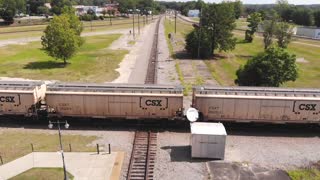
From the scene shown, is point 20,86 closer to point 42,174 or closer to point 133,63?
point 42,174

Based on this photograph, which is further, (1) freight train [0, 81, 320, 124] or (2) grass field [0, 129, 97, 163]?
(1) freight train [0, 81, 320, 124]

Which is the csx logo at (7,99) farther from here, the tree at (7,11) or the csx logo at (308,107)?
the tree at (7,11)

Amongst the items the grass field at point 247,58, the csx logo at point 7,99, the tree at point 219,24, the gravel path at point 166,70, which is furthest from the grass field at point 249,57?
the csx logo at point 7,99

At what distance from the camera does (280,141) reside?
31.0 meters

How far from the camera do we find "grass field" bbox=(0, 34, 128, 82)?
54.6 metres

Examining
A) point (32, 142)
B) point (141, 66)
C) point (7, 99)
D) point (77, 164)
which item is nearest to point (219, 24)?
point (141, 66)

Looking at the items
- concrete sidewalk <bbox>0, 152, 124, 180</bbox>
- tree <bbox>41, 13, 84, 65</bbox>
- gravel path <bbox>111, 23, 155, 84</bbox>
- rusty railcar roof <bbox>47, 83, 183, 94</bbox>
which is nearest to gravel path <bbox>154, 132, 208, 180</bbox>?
concrete sidewalk <bbox>0, 152, 124, 180</bbox>

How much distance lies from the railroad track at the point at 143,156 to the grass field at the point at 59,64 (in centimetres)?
2346

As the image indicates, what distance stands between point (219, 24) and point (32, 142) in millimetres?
55798

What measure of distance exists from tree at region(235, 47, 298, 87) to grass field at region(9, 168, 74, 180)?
1098 inches

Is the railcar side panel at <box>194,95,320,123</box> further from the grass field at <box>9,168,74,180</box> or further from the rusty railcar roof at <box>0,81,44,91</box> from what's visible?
the rusty railcar roof at <box>0,81,44,91</box>

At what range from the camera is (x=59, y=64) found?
210 ft

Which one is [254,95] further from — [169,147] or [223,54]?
[223,54]

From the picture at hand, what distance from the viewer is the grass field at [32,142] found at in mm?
28141
